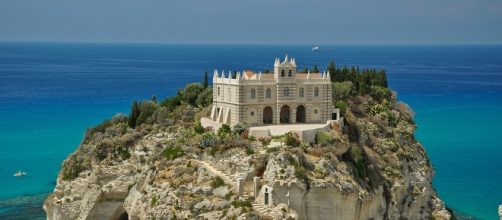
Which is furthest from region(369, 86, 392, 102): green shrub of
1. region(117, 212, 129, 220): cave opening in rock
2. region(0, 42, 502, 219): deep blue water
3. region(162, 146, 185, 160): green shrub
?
region(117, 212, 129, 220): cave opening in rock

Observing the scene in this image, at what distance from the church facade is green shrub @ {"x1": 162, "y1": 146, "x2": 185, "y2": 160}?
5306 millimetres

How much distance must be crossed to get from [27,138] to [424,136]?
5172 cm

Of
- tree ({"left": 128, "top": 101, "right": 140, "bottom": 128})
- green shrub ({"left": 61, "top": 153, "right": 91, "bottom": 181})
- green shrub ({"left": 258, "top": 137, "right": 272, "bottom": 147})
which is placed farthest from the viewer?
tree ({"left": 128, "top": 101, "right": 140, "bottom": 128})

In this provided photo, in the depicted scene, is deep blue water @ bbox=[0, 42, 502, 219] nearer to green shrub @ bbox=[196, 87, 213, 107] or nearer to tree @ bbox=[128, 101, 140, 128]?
tree @ bbox=[128, 101, 140, 128]

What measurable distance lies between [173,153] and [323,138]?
1028 centimetres

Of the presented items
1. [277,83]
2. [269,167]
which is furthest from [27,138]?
[269,167]

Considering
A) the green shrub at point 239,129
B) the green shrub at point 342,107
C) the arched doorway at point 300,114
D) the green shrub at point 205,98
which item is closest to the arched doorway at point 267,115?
the arched doorway at point 300,114

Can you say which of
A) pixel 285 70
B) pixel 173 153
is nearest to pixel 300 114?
pixel 285 70

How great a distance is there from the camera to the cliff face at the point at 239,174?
160ft

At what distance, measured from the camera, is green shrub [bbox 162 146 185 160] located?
2119 inches

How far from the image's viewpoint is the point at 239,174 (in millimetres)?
50406

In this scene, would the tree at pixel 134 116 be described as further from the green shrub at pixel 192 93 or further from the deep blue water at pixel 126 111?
the deep blue water at pixel 126 111

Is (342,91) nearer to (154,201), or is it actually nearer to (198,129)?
(198,129)

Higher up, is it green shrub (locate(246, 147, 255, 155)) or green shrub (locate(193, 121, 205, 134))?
green shrub (locate(193, 121, 205, 134))
